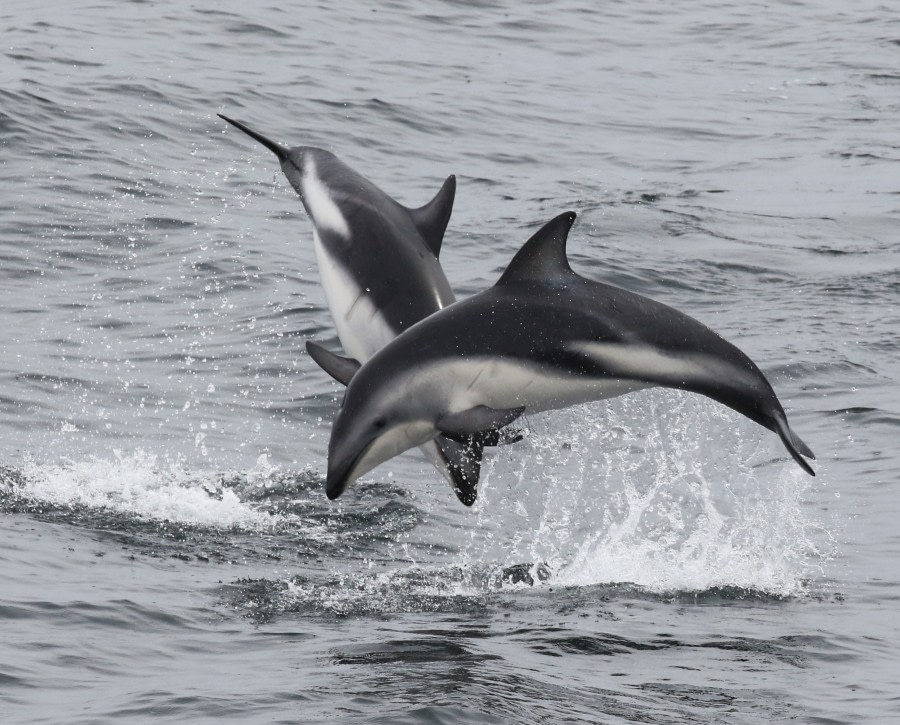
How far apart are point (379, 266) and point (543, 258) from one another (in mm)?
820

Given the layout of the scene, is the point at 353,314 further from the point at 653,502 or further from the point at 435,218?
the point at 653,502

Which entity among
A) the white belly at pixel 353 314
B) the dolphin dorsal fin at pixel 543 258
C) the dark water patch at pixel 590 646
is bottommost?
Result: the dark water patch at pixel 590 646

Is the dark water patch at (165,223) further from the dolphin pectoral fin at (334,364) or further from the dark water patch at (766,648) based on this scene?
the dark water patch at (766,648)

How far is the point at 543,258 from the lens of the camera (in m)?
7.24

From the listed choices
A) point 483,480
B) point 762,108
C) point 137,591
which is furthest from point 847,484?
point 762,108

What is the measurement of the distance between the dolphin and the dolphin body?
12.9 inches

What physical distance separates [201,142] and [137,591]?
13231 millimetres

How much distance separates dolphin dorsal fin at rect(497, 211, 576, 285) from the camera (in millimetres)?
7156

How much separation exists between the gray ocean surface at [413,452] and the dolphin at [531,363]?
0.79 metres

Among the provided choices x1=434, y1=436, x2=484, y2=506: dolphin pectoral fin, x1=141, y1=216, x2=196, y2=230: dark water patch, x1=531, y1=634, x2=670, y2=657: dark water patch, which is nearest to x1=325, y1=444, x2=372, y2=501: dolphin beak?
x1=434, y1=436, x2=484, y2=506: dolphin pectoral fin

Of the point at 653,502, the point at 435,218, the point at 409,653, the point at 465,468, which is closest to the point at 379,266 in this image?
the point at 435,218

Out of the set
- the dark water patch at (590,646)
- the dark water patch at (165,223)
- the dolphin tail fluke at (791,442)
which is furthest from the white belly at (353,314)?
the dark water patch at (165,223)

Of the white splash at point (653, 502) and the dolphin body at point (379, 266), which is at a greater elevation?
the dolphin body at point (379, 266)

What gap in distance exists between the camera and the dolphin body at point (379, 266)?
7551 mm
